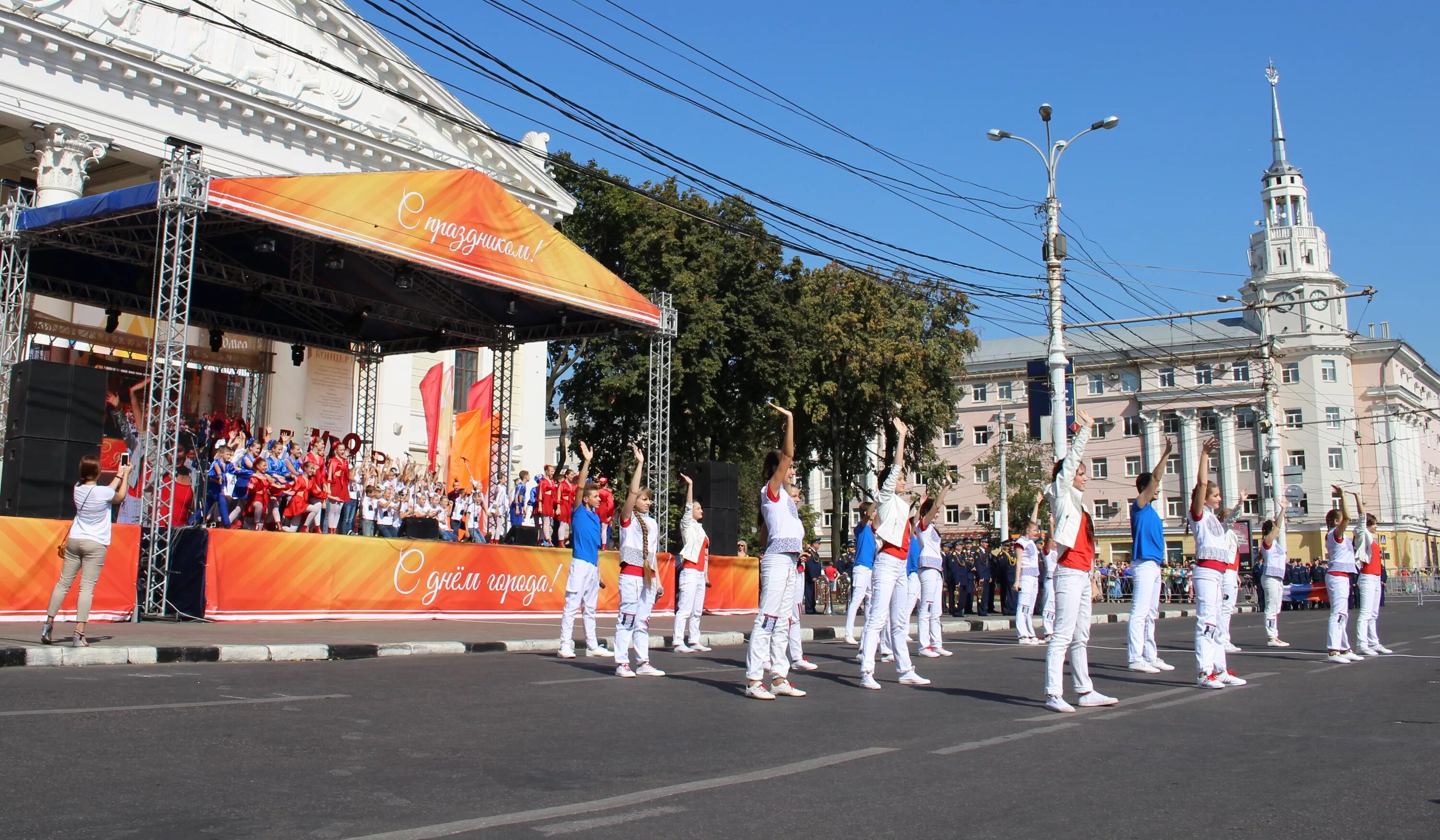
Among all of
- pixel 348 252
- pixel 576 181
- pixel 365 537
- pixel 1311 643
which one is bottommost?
pixel 1311 643

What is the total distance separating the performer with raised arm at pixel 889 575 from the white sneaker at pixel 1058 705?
1781 millimetres

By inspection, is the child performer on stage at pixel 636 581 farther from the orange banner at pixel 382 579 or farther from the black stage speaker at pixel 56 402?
the black stage speaker at pixel 56 402

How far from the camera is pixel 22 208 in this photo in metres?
17.2

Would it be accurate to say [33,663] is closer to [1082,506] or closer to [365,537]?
[365,537]

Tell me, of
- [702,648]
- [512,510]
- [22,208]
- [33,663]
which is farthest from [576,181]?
[33,663]

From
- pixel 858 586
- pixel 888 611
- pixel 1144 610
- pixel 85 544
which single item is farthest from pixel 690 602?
pixel 85 544

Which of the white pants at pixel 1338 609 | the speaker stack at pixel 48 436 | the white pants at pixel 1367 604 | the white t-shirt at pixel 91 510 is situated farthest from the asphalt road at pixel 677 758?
the speaker stack at pixel 48 436

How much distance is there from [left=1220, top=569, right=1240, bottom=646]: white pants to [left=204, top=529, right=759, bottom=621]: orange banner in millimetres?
10141

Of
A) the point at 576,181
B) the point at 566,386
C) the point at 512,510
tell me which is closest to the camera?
the point at 512,510

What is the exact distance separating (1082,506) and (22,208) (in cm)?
1578

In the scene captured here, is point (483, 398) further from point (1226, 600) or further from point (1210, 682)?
point (1210, 682)

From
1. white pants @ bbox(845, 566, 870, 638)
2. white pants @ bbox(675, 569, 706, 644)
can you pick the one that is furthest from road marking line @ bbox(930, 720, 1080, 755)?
white pants @ bbox(675, 569, 706, 644)

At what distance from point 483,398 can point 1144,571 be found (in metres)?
16.9

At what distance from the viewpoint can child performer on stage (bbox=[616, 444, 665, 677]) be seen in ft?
36.1
